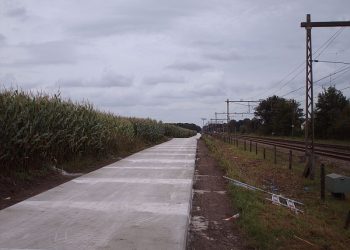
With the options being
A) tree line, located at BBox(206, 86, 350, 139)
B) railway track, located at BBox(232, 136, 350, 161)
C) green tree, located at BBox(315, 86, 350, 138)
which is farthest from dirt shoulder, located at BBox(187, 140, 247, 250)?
green tree, located at BBox(315, 86, 350, 138)

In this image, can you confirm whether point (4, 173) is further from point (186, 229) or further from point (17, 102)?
point (186, 229)

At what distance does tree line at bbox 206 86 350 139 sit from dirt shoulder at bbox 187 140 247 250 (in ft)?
174

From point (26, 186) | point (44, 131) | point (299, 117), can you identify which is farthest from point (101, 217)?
point (299, 117)

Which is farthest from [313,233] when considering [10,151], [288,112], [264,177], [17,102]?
[288,112]

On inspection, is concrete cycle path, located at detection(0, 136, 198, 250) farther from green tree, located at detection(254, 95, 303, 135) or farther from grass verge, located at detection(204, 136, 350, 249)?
green tree, located at detection(254, 95, 303, 135)

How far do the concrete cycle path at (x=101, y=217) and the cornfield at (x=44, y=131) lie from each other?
1409mm

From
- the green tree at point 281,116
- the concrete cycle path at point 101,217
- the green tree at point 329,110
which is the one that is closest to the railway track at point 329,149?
the concrete cycle path at point 101,217

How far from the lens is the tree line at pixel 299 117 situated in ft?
213

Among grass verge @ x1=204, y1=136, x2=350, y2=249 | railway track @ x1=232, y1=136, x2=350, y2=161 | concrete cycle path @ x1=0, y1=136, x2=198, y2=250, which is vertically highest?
railway track @ x1=232, y1=136, x2=350, y2=161

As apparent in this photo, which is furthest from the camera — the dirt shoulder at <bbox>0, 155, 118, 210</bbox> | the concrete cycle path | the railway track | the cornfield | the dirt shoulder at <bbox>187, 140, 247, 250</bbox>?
the railway track

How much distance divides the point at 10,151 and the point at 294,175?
34.3ft

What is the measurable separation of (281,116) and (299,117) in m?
4.30

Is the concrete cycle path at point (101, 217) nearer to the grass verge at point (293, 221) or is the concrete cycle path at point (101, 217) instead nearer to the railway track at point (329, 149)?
the grass verge at point (293, 221)

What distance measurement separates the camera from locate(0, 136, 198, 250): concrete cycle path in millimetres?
6457
